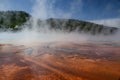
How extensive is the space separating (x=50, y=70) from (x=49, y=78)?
923 millimetres

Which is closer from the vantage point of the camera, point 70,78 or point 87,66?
point 70,78

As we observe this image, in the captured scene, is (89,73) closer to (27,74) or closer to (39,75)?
(39,75)

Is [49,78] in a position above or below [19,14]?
below

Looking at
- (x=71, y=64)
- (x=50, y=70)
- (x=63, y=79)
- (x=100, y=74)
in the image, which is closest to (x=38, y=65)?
(x=50, y=70)

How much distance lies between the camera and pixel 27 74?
655 cm

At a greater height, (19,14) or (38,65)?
(19,14)

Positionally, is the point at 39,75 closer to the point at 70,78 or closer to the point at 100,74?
the point at 70,78

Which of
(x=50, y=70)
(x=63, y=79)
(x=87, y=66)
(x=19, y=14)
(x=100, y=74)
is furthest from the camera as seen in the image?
(x=19, y=14)

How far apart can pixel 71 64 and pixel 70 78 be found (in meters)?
1.90

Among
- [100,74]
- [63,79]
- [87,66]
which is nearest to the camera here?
[63,79]

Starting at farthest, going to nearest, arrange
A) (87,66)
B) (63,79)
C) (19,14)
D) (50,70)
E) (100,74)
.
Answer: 1. (19,14)
2. (87,66)
3. (50,70)
4. (100,74)
5. (63,79)

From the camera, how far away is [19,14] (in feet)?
243

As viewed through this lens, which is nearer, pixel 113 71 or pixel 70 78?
pixel 70 78

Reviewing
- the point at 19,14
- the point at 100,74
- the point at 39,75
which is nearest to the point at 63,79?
the point at 39,75
